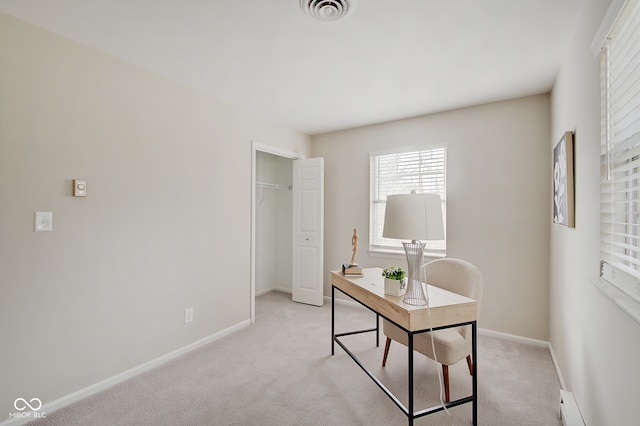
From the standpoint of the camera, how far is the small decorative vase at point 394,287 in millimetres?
1970

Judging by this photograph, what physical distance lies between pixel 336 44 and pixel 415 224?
4.60ft

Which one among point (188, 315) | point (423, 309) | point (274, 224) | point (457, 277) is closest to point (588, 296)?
point (457, 277)

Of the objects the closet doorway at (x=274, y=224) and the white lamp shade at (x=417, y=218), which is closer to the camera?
the white lamp shade at (x=417, y=218)

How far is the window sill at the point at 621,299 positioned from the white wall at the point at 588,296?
58 mm

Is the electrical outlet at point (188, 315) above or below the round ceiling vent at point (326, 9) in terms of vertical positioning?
below

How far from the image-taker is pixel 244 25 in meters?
1.95

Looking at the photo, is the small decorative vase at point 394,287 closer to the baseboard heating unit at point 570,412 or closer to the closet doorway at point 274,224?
the baseboard heating unit at point 570,412

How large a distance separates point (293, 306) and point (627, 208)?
3644 mm

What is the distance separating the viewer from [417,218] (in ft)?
5.70

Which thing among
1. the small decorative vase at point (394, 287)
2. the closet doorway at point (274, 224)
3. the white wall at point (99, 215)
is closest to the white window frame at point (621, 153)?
the small decorative vase at point (394, 287)

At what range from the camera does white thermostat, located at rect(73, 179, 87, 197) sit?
2.12 m

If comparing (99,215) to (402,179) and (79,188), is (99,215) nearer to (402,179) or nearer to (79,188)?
(79,188)

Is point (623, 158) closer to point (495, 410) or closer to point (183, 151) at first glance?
point (495, 410)

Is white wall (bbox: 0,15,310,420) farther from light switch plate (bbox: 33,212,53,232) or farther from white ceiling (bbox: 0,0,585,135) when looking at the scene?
white ceiling (bbox: 0,0,585,135)
